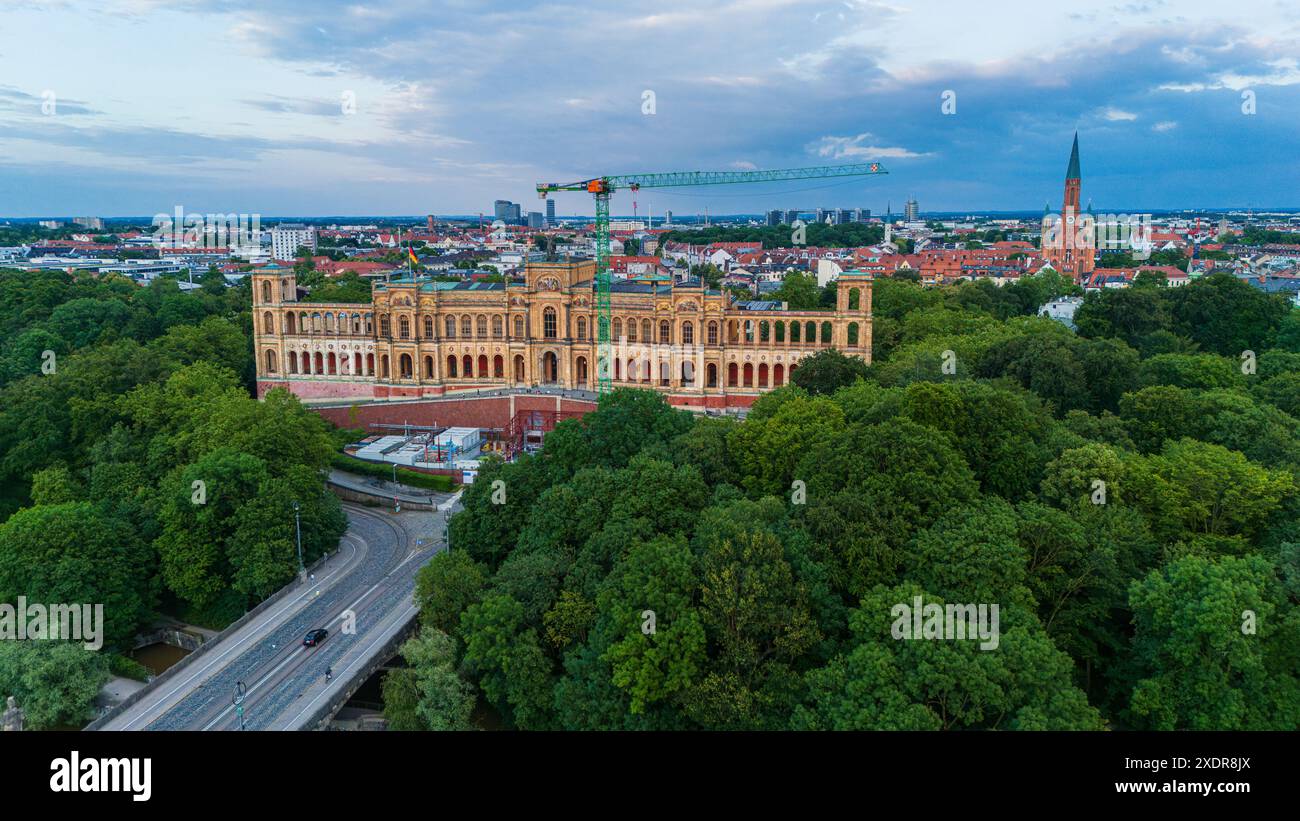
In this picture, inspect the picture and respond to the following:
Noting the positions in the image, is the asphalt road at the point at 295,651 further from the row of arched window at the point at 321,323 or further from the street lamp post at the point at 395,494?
the row of arched window at the point at 321,323

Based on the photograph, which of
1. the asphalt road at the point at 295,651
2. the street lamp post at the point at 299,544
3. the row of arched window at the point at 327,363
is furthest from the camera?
the row of arched window at the point at 327,363

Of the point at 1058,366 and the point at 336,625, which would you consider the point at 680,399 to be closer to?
the point at 1058,366

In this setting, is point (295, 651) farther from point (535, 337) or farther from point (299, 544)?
point (535, 337)

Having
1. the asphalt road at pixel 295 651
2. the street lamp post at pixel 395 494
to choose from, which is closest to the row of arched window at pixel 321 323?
the street lamp post at pixel 395 494

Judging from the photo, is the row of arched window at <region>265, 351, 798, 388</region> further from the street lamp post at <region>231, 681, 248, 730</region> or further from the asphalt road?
Result: the street lamp post at <region>231, 681, 248, 730</region>

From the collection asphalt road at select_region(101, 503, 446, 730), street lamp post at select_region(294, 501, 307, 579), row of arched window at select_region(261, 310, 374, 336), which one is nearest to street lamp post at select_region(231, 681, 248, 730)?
asphalt road at select_region(101, 503, 446, 730)
